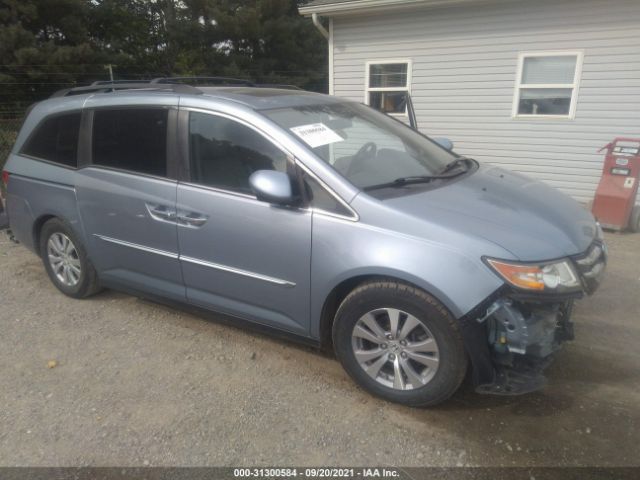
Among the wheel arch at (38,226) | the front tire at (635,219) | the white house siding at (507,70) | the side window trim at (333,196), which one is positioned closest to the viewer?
the side window trim at (333,196)

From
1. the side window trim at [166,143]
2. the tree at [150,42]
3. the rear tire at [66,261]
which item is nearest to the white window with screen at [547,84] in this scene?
the side window trim at [166,143]

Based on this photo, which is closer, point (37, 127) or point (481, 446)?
point (481, 446)

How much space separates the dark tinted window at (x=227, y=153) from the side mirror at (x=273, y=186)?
0.50ft

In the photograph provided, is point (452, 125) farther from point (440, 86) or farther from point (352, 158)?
point (352, 158)

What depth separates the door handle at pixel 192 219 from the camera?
9.75 feet

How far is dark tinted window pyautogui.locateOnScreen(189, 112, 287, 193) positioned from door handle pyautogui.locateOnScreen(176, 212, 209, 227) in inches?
8.3

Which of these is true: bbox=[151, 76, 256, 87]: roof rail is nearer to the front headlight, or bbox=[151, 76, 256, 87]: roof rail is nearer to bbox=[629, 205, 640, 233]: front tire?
the front headlight

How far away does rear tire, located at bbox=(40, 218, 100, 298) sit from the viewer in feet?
12.6

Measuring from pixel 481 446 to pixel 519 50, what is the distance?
719 cm

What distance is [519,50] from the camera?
773cm

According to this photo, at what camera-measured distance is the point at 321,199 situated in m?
2.63

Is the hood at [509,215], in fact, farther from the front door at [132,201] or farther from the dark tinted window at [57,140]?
the dark tinted window at [57,140]

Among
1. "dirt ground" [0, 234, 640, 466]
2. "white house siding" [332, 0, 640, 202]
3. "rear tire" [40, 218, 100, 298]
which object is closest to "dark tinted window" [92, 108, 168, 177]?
"rear tire" [40, 218, 100, 298]

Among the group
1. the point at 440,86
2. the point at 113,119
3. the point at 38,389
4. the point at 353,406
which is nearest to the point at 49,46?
the point at 440,86
